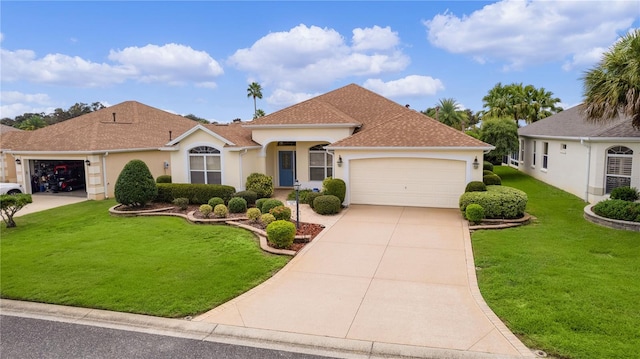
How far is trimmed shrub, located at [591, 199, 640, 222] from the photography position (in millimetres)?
12500

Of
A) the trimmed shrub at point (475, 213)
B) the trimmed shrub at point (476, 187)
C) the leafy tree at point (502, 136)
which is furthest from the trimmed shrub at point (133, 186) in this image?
the leafy tree at point (502, 136)

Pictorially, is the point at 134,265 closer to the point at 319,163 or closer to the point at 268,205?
the point at 268,205

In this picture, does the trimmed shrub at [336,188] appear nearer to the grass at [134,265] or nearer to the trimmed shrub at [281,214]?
the trimmed shrub at [281,214]

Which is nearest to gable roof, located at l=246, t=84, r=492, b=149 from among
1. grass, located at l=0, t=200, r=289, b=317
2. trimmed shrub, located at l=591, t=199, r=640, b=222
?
trimmed shrub, located at l=591, t=199, r=640, b=222

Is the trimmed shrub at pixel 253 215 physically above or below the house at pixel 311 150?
below

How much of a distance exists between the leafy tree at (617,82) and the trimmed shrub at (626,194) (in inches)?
103

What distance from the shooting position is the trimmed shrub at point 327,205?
1572cm

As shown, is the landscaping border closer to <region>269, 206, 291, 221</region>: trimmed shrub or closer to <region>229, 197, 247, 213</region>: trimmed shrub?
<region>269, 206, 291, 221</region>: trimmed shrub

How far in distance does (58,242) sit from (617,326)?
45.7 ft

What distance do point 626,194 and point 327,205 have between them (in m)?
10.9

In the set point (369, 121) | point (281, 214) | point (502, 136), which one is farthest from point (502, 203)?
point (502, 136)

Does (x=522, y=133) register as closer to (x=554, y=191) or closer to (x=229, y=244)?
(x=554, y=191)

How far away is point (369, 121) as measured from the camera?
22.0 meters

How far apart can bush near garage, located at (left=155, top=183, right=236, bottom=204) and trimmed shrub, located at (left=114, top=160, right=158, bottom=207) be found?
3.74 feet
